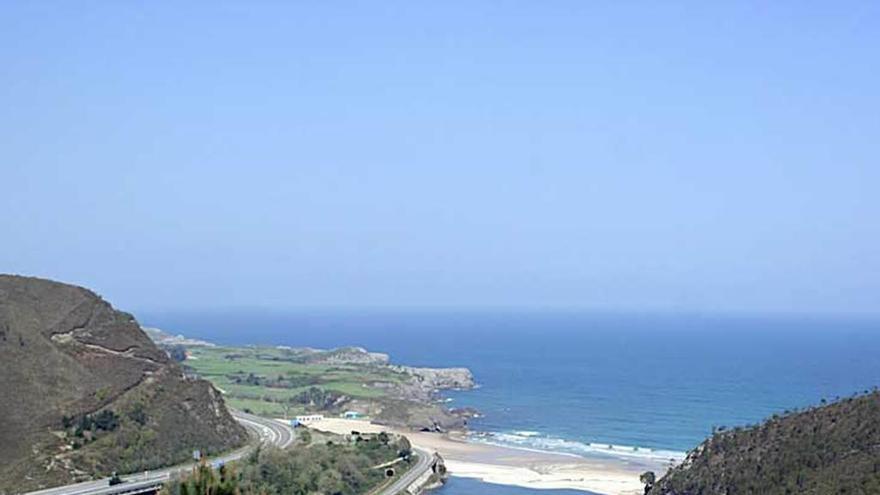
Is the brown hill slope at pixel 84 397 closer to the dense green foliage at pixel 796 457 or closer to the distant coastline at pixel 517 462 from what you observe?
the distant coastline at pixel 517 462

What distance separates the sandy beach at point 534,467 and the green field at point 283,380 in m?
20.0

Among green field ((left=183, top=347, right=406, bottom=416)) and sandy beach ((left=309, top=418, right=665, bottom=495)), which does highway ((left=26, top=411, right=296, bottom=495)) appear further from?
green field ((left=183, top=347, right=406, bottom=416))

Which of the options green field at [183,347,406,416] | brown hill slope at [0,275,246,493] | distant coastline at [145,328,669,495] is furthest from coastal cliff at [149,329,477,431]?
brown hill slope at [0,275,246,493]

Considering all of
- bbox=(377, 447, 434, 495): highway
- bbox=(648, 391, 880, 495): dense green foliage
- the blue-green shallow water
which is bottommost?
the blue-green shallow water

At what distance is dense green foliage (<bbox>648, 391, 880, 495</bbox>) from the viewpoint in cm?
5449

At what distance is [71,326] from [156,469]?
2172 cm

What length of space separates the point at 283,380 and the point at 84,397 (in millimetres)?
78480

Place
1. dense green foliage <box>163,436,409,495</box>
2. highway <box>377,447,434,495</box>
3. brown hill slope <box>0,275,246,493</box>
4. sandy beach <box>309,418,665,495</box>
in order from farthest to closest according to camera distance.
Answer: sandy beach <box>309,418,665,495</box> < highway <box>377,447,434,495</box> < brown hill slope <box>0,275,246,493</box> < dense green foliage <box>163,436,409,495</box>

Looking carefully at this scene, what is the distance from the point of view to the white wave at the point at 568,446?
345 ft

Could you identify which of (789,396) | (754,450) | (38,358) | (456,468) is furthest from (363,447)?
(789,396)

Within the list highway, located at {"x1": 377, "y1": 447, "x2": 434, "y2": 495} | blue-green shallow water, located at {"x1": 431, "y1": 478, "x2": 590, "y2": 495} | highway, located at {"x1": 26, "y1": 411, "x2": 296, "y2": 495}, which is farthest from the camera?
blue-green shallow water, located at {"x1": 431, "y1": 478, "x2": 590, "y2": 495}

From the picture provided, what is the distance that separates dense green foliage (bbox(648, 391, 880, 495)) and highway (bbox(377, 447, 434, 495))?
22718mm

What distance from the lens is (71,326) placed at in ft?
299

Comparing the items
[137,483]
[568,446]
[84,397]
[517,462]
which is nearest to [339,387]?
[568,446]
